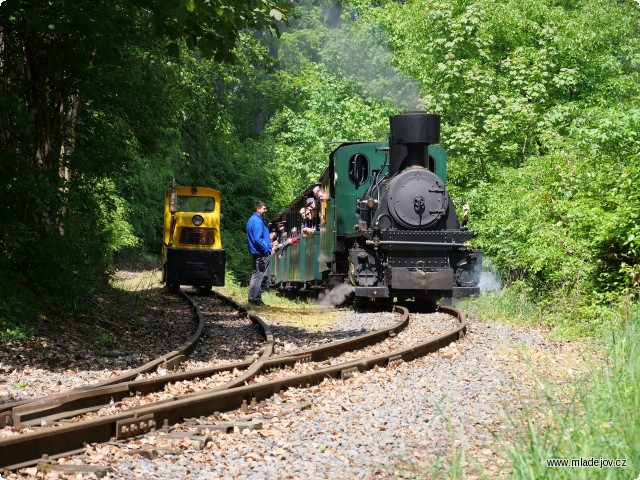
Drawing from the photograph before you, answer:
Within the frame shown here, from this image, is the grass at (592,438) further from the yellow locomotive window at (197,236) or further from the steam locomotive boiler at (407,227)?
the yellow locomotive window at (197,236)

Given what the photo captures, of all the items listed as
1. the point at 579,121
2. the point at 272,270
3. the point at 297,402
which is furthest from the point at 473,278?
the point at 272,270

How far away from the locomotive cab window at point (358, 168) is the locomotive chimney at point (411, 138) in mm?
816

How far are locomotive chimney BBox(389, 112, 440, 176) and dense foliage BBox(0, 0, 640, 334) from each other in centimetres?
192

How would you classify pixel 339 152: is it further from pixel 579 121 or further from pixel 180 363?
pixel 180 363

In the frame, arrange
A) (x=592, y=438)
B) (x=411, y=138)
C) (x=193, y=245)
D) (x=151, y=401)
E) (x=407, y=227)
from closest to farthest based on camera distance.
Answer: (x=592, y=438)
(x=151, y=401)
(x=407, y=227)
(x=411, y=138)
(x=193, y=245)

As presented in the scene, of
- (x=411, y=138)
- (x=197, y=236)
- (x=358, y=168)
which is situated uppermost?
(x=411, y=138)

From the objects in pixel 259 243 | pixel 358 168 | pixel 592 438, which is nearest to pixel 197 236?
pixel 259 243

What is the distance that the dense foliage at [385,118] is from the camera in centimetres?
1078

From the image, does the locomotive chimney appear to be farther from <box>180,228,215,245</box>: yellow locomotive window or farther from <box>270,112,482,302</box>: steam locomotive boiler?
<box>180,228,215,245</box>: yellow locomotive window

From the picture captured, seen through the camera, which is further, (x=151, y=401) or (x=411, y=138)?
(x=411, y=138)

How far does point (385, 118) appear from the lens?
28562 millimetres

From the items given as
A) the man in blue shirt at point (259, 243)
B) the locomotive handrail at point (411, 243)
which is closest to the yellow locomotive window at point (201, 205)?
the man in blue shirt at point (259, 243)

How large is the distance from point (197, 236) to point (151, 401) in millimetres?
16987

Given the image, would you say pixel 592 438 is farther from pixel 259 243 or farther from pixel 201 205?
pixel 201 205
